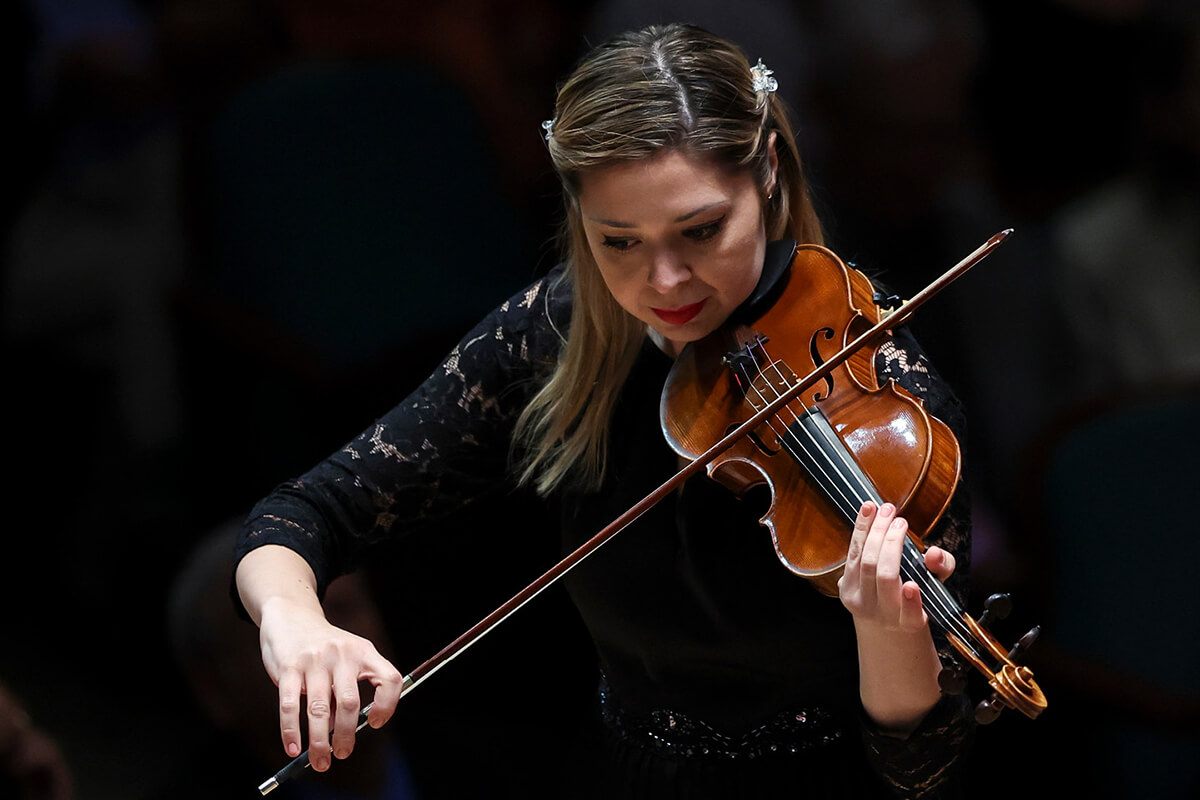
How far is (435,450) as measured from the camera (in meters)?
1.37

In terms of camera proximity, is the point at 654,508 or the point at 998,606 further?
the point at 654,508

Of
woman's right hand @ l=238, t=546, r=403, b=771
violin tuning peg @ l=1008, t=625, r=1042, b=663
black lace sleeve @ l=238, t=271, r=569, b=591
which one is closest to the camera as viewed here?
violin tuning peg @ l=1008, t=625, r=1042, b=663

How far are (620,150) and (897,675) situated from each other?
0.46m

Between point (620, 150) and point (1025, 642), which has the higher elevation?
point (620, 150)

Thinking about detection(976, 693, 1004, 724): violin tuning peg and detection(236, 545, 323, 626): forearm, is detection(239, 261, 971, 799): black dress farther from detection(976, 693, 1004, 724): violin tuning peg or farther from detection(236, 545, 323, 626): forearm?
detection(976, 693, 1004, 724): violin tuning peg

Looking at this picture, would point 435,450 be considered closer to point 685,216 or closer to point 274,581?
point 274,581

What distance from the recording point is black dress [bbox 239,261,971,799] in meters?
1.27

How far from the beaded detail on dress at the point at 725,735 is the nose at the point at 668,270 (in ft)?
1.32

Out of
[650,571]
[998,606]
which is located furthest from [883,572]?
[650,571]

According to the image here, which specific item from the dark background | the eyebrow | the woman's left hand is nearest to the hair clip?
the eyebrow

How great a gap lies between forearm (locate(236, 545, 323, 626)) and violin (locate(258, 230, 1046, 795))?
0.12 meters

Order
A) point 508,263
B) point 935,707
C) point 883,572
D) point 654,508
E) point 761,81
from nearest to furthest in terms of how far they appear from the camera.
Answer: point 883,572
point 935,707
point 761,81
point 654,508
point 508,263

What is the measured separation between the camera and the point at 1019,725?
77.5 inches

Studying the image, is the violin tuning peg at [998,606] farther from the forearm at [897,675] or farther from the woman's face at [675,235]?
the woman's face at [675,235]
